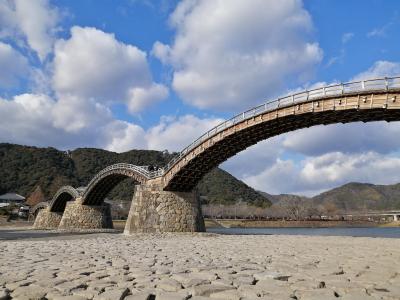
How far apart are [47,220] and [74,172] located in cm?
7233

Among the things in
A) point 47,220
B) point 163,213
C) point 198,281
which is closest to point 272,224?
point 47,220

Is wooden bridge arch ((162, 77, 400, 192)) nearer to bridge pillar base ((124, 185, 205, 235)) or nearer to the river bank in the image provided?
bridge pillar base ((124, 185, 205, 235))

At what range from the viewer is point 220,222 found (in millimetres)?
93938

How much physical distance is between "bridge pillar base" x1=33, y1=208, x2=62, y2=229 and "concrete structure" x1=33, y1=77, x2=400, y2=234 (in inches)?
1214

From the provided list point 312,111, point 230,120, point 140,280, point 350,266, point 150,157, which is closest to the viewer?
point 140,280

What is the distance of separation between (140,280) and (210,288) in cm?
155

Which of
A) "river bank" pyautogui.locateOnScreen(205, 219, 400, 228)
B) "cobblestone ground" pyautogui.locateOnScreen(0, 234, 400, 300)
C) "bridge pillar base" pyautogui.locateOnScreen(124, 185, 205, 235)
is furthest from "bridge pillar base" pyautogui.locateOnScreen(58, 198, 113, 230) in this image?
"cobblestone ground" pyautogui.locateOnScreen(0, 234, 400, 300)

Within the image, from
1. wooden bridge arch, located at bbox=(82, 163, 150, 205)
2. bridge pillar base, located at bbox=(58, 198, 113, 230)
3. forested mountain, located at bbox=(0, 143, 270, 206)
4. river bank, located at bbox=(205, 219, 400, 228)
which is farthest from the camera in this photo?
forested mountain, located at bbox=(0, 143, 270, 206)

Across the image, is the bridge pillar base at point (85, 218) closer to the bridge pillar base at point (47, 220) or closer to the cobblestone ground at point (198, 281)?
the bridge pillar base at point (47, 220)

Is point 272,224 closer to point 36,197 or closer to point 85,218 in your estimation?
point 85,218

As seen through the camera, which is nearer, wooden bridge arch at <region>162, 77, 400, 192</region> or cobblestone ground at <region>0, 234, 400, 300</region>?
cobblestone ground at <region>0, 234, 400, 300</region>

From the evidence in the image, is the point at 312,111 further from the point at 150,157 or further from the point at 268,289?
the point at 150,157

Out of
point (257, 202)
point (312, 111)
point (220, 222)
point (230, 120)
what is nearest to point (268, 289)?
point (312, 111)

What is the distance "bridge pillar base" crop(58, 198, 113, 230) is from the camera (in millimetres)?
52625
